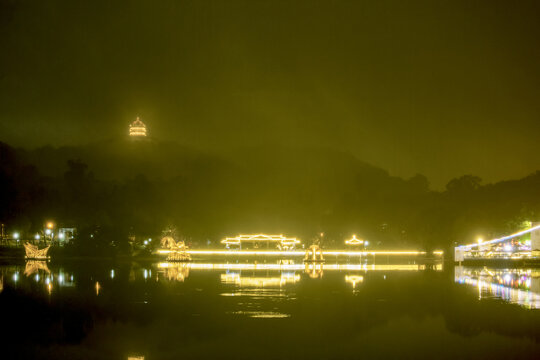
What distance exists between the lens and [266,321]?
1928 cm

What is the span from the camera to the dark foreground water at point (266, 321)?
48.8 feet

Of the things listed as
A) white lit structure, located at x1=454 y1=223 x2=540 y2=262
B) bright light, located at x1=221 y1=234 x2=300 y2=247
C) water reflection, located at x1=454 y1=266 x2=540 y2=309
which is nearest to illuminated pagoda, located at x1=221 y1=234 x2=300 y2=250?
bright light, located at x1=221 y1=234 x2=300 y2=247

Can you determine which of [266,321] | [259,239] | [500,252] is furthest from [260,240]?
[266,321]

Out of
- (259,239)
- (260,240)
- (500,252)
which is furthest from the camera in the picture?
(260,240)

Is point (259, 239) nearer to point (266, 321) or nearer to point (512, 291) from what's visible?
point (512, 291)

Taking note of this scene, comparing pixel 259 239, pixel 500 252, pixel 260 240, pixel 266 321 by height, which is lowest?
pixel 266 321

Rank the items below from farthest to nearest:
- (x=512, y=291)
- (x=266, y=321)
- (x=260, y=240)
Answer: (x=260, y=240) → (x=512, y=291) → (x=266, y=321)

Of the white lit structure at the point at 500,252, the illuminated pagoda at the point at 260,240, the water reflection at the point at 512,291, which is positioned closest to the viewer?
the water reflection at the point at 512,291

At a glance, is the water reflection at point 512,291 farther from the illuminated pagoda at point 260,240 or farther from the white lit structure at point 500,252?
the illuminated pagoda at point 260,240

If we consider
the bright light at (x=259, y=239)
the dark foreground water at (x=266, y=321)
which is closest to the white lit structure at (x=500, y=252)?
the dark foreground water at (x=266, y=321)

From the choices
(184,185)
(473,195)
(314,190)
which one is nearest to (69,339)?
(473,195)

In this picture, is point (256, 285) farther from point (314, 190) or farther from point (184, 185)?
point (314, 190)

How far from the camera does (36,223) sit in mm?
69250

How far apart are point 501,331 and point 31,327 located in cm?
1311
